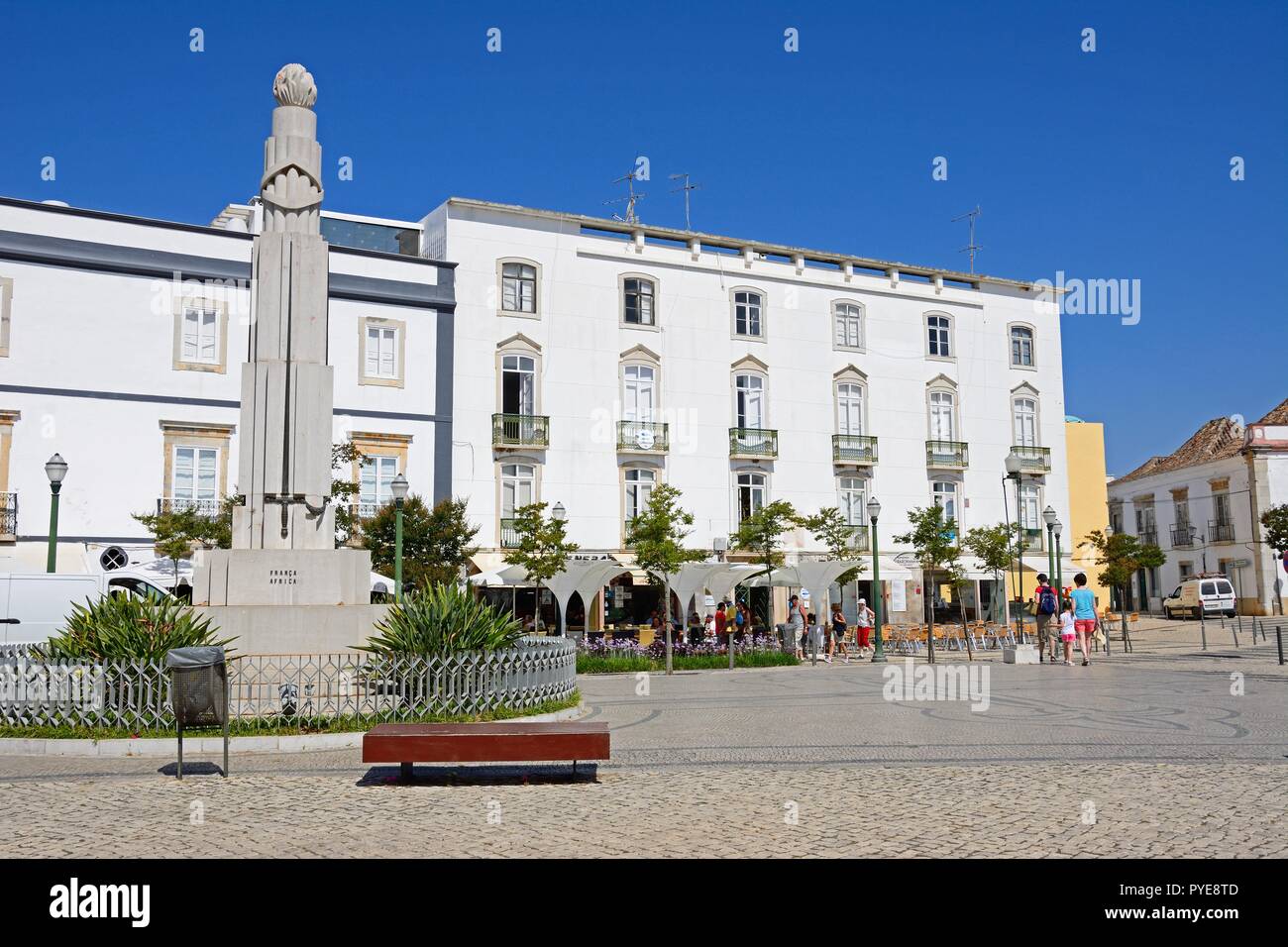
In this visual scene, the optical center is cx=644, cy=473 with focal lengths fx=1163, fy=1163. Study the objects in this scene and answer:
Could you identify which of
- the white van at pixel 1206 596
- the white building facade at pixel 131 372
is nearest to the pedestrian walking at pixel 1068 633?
the white building facade at pixel 131 372

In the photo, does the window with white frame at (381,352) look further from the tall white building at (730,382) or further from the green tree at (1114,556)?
the green tree at (1114,556)

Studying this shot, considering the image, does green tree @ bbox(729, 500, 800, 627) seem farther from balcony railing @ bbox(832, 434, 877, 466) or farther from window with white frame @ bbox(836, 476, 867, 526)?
balcony railing @ bbox(832, 434, 877, 466)

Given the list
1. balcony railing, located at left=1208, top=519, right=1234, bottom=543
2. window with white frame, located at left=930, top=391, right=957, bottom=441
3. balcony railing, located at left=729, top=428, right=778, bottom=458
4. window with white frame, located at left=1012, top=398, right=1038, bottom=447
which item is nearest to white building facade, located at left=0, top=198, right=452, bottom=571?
balcony railing, located at left=729, top=428, right=778, bottom=458

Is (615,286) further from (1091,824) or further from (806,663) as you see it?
(1091,824)

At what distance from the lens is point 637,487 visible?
38.8 meters

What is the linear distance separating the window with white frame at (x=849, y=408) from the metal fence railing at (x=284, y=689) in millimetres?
30935

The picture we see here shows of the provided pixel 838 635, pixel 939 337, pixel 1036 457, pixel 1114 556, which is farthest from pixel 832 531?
pixel 1114 556

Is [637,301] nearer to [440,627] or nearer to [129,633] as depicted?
[440,627]

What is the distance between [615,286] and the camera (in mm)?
39188

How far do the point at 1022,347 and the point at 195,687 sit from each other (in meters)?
42.8

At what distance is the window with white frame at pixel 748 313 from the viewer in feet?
136

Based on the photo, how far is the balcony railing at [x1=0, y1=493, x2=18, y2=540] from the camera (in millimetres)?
28625
